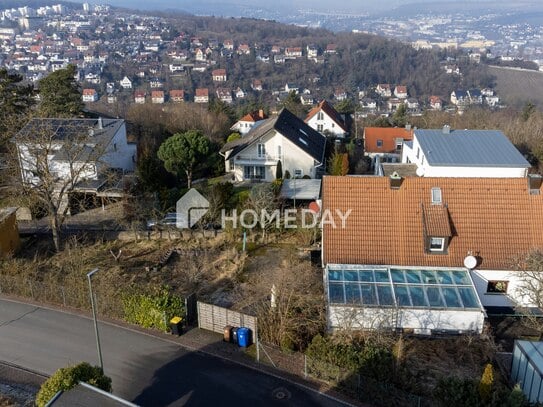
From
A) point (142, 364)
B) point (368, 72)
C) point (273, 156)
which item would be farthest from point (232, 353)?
point (368, 72)

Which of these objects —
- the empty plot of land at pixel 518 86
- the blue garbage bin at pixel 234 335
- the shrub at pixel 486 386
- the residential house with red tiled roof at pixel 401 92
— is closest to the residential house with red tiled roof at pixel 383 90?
the residential house with red tiled roof at pixel 401 92

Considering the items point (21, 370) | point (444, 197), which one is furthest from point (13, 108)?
point (444, 197)

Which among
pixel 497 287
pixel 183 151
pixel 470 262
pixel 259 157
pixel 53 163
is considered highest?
pixel 183 151

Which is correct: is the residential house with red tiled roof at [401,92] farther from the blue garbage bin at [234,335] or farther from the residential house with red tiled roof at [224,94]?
the blue garbage bin at [234,335]

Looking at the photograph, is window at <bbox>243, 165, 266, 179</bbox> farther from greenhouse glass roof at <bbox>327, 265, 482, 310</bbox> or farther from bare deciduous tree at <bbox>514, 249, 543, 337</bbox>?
bare deciduous tree at <bbox>514, 249, 543, 337</bbox>

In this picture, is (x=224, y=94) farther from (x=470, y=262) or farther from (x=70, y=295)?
(x=470, y=262)

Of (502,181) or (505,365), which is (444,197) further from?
(505,365)
